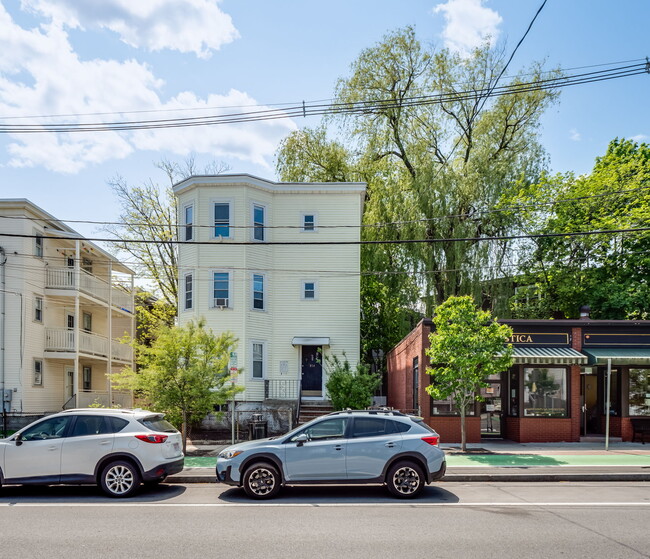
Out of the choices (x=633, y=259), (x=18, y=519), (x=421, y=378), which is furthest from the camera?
(x=633, y=259)

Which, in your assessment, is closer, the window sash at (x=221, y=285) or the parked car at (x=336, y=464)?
the parked car at (x=336, y=464)

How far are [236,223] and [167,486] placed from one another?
14.4 meters

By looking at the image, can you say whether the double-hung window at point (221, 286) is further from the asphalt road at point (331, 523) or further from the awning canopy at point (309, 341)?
the asphalt road at point (331, 523)

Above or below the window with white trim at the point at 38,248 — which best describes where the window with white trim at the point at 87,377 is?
below

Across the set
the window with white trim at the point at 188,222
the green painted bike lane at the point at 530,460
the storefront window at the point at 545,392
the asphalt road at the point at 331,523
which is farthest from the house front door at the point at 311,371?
the asphalt road at the point at 331,523

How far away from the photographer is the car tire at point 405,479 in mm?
11008

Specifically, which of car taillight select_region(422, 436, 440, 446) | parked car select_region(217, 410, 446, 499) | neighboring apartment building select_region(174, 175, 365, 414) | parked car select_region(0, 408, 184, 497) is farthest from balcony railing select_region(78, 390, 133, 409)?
car taillight select_region(422, 436, 440, 446)

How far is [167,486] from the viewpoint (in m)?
12.6

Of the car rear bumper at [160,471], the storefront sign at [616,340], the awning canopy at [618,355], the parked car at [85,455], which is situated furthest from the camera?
the storefront sign at [616,340]

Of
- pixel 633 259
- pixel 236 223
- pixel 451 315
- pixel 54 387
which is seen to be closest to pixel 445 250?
pixel 633 259

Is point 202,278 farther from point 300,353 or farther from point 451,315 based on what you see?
point 451,315

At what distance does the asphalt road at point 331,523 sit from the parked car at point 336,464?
35 centimetres

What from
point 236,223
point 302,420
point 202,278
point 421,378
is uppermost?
point 236,223

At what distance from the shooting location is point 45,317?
2666cm
